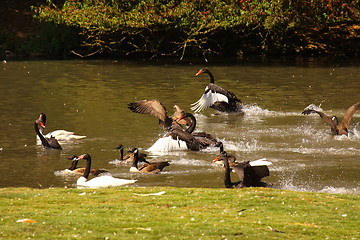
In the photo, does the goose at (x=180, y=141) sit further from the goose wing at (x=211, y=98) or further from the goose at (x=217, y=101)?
the goose wing at (x=211, y=98)

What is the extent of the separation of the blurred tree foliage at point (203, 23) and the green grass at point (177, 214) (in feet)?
76.0

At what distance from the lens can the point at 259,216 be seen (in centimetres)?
1004

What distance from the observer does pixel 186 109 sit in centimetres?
2328

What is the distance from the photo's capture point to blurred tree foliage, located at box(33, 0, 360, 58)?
34.8 meters

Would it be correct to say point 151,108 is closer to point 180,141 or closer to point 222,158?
point 180,141

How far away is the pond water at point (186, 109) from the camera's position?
14961 mm

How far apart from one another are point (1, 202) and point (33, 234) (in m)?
2.32

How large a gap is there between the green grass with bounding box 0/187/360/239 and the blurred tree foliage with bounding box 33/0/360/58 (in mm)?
23162

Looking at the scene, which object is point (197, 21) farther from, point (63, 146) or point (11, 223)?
point (11, 223)

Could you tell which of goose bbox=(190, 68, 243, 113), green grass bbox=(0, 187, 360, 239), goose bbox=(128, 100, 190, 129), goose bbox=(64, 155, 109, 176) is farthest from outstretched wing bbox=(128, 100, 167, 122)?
green grass bbox=(0, 187, 360, 239)

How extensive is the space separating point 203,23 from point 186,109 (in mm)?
12104

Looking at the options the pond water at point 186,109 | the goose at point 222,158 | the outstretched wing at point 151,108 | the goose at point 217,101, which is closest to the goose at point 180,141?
the pond water at point 186,109

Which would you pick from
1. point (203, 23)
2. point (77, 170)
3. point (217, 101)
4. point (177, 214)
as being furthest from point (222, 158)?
point (203, 23)

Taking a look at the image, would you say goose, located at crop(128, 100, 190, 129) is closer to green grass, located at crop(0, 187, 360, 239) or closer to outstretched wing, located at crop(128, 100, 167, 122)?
outstretched wing, located at crop(128, 100, 167, 122)
